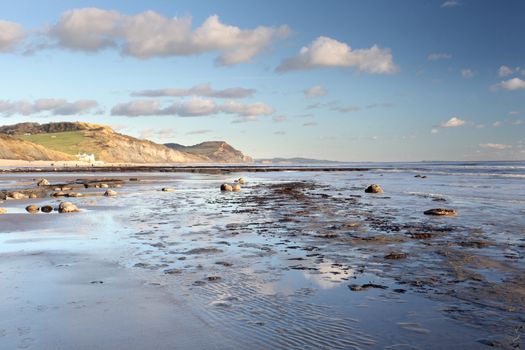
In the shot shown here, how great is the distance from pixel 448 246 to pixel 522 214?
1066 cm

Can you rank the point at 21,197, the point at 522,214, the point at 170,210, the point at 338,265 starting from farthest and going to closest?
the point at 21,197 → the point at 170,210 → the point at 522,214 → the point at 338,265

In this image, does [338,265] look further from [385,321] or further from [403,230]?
[403,230]

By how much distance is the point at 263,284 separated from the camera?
32.2 feet

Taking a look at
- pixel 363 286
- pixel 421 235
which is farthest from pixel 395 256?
pixel 421 235

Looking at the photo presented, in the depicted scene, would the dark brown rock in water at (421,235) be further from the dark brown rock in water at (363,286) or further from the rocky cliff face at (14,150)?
the rocky cliff face at (14,150)

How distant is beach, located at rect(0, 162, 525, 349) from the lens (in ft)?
22.3

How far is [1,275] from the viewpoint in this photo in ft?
34.7

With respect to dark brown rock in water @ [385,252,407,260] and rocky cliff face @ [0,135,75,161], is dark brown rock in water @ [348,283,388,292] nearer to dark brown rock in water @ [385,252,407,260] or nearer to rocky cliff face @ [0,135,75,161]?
dark brown rock in water @ [385,252,407,260]

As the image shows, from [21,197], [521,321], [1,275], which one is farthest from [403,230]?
[21,197]

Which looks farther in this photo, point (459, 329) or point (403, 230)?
point (403, 230)

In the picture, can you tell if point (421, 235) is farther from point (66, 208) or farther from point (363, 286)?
point (66, 208)

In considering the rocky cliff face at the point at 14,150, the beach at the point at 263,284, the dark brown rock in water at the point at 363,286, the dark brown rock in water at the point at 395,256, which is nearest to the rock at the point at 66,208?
the beach at the point at 263,284

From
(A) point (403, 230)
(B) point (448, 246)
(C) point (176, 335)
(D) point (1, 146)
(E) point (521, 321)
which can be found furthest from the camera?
(D) point (1, 146)

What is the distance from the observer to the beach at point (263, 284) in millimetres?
6797
